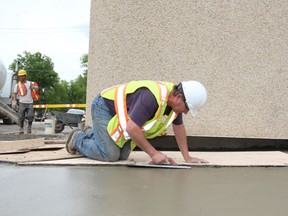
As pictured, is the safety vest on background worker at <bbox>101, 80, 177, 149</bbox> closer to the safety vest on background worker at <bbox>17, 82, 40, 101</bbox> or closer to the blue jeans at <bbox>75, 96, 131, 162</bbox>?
the blue jeans at <bbox>75, 96, 131, 162</bbox>

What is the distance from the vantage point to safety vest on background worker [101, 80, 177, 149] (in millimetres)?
2846

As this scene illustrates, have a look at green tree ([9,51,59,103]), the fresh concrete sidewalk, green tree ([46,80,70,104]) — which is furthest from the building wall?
green tree ([9,51,59,103])

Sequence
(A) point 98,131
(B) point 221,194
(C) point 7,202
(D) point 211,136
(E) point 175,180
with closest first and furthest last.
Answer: (C) point 7,202 → (B) point 221,194 → (E) point 175,180 → (A) point 98,131 → (D) point 211,136

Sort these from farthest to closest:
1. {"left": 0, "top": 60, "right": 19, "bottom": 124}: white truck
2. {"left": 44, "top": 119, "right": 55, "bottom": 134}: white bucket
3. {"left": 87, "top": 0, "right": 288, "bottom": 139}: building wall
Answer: {"left": 0, "top": 60, "right": 19, "bottom": 124}: white truck, {"left": 44, "top": 119, "right": 55, "bottom": 134}: white bucket, {"left": 87, "top": 0, "right": 288, "bottom": 139}: building wall

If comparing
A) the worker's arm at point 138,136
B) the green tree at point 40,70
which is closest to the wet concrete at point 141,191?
the worker's arm at point 138,136

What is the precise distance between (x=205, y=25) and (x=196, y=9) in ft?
0.70

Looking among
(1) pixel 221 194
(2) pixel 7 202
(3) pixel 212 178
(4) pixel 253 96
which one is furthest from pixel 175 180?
(4) pixel 253 96

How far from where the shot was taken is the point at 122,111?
298 centimetres

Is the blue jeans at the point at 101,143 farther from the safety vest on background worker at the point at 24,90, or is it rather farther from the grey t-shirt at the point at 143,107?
the safety vest on background worker at the point at 24,90

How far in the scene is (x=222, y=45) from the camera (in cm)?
428

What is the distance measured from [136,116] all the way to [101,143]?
0.56m

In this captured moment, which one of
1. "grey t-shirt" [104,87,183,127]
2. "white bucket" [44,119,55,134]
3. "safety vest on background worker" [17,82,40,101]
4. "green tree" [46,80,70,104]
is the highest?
"green tree" [46,80,70,104]

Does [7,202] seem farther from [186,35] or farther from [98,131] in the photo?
[186,35]

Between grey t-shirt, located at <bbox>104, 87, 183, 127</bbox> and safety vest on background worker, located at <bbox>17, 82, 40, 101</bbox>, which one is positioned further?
safety vest on background worker, located at <bbox>17, 82, 40, 101</bbox>
